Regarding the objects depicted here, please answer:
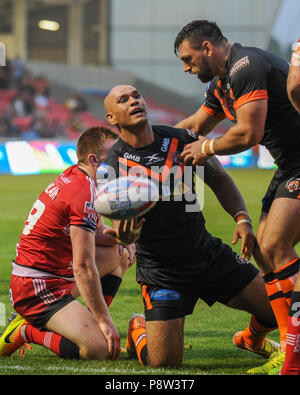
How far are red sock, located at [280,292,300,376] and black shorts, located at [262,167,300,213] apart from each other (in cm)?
96

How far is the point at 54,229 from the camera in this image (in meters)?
4.95

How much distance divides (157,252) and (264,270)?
0.72m

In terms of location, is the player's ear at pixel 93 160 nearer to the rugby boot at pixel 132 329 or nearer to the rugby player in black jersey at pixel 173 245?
the rugby player in black jersey at pixel 173 245

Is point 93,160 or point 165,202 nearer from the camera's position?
point 165,202

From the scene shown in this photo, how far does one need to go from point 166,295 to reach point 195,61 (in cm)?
154

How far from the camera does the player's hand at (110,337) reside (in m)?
4.67

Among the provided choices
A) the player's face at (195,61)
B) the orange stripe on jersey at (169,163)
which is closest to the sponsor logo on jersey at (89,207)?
the orange stripe on jersey at (169,163)

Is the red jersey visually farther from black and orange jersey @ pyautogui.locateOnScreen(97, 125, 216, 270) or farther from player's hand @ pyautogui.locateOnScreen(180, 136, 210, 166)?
player's hand @ pyautogui.locateOnScreen(180, 136, 210, 166)

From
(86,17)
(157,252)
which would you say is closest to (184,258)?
(157,252)

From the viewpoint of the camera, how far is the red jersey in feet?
16.1

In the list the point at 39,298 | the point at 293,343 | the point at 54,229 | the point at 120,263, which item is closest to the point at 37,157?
the point at 120,263

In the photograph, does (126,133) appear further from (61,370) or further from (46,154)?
(46,154)

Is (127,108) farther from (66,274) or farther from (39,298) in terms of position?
(39,298)

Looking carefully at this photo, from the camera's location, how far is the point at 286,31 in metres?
42.5
